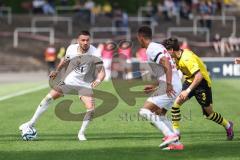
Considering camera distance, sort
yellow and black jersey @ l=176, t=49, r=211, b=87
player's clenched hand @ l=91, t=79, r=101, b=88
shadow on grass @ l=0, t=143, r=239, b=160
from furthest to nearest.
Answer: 1. player's clenched hand @ l=91, t=79, r=101, b=88
2. yellow and black jersey @ l=176, t=49, r=211, b=87
3. shadow on grass @ l=0, t=143, r=239, b=160

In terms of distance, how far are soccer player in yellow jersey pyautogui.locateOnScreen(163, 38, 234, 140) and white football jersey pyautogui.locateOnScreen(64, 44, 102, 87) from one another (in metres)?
1.71

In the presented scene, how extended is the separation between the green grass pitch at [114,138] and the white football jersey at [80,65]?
1143 mm

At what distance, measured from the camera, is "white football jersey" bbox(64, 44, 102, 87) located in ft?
54.5

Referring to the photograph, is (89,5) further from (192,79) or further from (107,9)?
(192,79)

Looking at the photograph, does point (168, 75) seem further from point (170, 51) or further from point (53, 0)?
point (53, 0)

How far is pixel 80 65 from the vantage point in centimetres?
1675

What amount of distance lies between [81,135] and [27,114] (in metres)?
6.41

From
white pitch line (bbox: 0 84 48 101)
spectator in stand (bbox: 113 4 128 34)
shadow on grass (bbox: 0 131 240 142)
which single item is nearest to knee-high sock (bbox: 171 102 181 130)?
shadow on grass (bbox: 0 131 240 142)

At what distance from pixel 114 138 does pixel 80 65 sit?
1.59m

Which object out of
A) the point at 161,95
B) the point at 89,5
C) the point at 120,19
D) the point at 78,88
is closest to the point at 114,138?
the point at 78,88

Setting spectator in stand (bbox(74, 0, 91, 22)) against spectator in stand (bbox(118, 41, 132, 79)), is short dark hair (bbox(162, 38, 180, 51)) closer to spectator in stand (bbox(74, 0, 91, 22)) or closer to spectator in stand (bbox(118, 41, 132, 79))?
spectator in stand (bbox(118, 41, 132, 79))

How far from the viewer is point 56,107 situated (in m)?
25.3

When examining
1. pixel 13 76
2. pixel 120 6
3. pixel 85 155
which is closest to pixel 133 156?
pixel 85 155

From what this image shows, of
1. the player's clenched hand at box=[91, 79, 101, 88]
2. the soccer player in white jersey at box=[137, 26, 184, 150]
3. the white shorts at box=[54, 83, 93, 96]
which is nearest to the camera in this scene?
the soccer player in white jersey at box=[137, 26, 184, 150]
